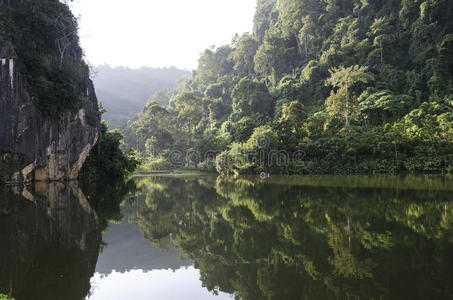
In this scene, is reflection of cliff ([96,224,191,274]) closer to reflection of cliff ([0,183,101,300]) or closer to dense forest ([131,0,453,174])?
reflection of cliff ([0,183,101,300])

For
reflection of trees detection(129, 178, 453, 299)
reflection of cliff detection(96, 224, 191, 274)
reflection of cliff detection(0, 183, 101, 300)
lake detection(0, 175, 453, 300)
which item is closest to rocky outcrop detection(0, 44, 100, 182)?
reflection of cliff detection(0, 183, 101, 300)

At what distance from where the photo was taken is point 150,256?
18.8 feet

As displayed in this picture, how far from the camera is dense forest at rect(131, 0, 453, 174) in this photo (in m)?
24.3

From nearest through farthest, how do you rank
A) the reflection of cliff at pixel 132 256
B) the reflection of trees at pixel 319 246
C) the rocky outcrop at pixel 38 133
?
the reflection of trees at pixel 319 246, the reflection of cliff at pixel 132 256, the rocky outcrop at pixel 38 133

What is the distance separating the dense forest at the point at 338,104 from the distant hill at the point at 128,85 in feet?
157

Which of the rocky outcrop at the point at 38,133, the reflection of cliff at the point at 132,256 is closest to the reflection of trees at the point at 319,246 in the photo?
the reflection of cliff at the point at 132,256

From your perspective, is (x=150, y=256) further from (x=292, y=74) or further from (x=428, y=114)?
(x=292, y=74)

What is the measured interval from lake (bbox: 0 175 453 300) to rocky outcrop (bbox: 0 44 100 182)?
9.64m

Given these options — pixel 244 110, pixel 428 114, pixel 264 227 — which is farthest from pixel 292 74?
pixel 264 227

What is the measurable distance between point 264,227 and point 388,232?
2.55m

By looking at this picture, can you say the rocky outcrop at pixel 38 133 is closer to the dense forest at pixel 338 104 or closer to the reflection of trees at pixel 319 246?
the reflection of trees at pixel 319 246

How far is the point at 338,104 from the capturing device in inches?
1104

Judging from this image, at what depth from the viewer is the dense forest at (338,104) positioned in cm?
2427

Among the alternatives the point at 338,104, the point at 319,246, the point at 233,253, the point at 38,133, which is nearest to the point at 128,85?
the point at 338,104
